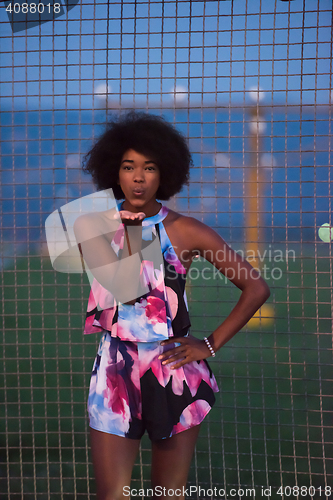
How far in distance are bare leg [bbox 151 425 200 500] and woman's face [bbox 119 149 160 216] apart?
0.93 meters

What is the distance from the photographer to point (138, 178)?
158 cm

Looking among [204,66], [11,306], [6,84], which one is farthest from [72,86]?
[11,306]

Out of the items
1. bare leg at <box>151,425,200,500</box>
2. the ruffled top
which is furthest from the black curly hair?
bare leg at <box>151,425,200,500</box>

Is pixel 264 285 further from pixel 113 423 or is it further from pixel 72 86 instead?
pixel 72 86

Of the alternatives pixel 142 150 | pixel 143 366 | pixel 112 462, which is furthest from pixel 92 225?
pixel 112 462

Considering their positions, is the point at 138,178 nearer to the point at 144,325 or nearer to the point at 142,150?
the point at 142,150

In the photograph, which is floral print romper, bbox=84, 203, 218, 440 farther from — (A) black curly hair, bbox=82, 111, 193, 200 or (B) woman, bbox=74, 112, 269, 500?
(A) black curly hair, bbox=82, 111, 193, 200

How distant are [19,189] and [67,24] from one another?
1171mm

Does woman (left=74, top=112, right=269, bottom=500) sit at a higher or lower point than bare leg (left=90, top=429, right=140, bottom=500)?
higher

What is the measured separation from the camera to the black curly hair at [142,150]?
65.5 inches

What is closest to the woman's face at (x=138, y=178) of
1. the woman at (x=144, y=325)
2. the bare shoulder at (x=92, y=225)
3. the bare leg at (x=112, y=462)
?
the woman at (x=144, y=325)

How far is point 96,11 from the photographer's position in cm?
238

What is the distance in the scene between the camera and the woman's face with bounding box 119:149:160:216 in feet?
5.22

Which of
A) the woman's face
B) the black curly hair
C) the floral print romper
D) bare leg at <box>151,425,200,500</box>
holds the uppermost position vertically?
the black curly hair
